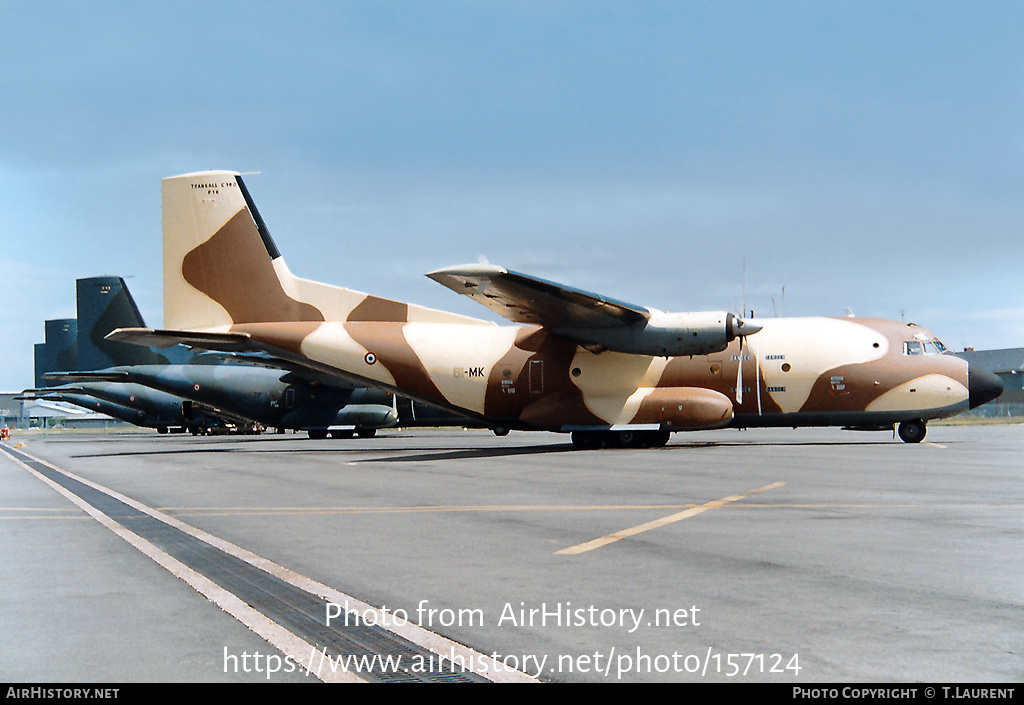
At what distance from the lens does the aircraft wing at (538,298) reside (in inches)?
859

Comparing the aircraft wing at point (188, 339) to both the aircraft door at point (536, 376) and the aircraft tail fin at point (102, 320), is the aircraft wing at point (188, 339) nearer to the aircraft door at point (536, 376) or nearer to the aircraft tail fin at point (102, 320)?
the aircraft door at point (536, 376)

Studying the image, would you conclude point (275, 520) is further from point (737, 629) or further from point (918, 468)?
point (918, 468)

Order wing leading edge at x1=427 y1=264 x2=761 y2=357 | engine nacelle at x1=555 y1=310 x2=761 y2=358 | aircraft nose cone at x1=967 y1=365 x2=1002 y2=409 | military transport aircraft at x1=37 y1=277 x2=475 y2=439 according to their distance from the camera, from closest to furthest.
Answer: wing leading edge at x1=427 y1=264 x2=761 y2=357, engine nacelle at x1=555 y1=310 x2=761 y2=358, aircraft nose cone at x1=967 y1=365 x2=1002 y2=409, military transport aircraft at x1=37 y1=277 x2=475 y2=439

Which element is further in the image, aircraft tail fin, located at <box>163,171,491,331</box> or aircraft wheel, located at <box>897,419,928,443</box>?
aircraft tail fin, located at <box>163,171,491,331</box>

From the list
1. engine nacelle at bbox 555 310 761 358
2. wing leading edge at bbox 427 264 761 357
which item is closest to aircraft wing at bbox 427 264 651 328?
wing leading edge at bbox 427 264 761 357

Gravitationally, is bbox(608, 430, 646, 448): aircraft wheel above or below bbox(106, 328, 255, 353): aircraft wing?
below

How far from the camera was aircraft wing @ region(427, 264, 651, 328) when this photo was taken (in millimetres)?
21812

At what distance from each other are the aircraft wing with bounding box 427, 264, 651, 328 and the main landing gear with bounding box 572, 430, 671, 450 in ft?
12.0

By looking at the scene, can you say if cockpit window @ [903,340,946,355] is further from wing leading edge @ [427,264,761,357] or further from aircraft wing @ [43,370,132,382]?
aircraft wing @ [43,370,132,382]

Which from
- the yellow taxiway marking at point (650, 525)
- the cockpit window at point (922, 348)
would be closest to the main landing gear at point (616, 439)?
the cockpit window at point (922, 348)

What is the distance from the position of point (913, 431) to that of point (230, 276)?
900 inches

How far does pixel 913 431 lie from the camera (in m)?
25.6

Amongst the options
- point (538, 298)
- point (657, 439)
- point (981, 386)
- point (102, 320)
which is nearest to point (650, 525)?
point (538, 298)
